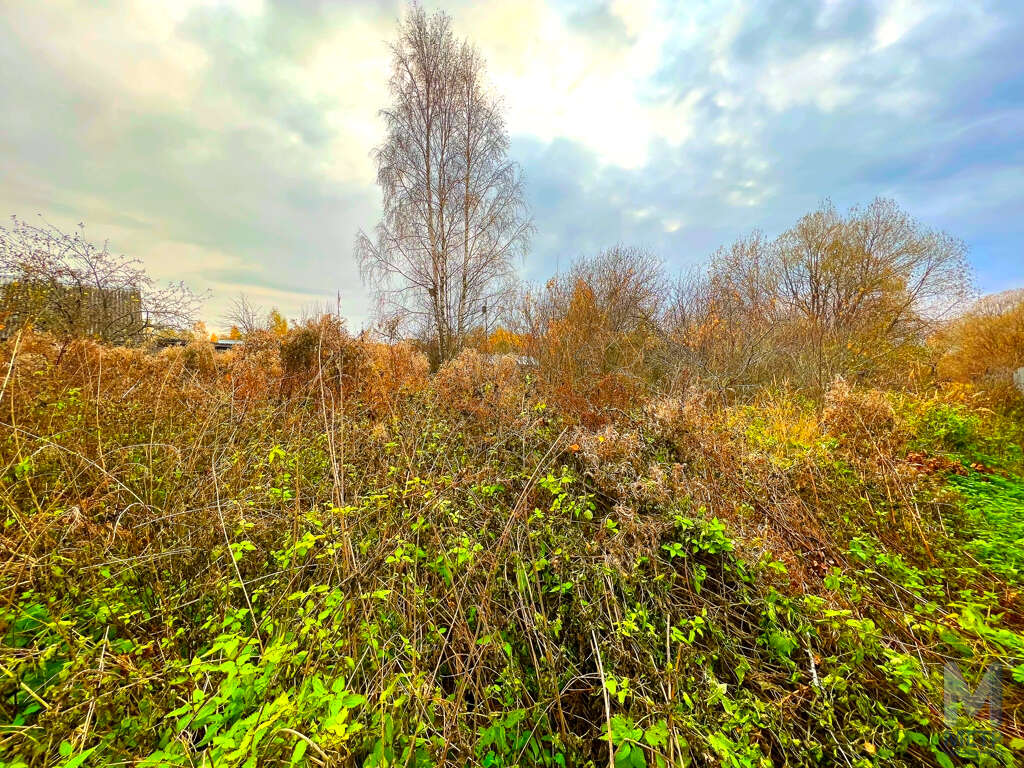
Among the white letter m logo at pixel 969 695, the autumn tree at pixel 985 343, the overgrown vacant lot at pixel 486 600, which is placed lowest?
the white letter m logo at pixel 969 695

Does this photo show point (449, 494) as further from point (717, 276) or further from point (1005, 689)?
point (717, 276)

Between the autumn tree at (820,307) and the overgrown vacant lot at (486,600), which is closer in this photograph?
the overgrown vacant lot at (486,600)

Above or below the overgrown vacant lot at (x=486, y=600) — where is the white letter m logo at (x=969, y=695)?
below

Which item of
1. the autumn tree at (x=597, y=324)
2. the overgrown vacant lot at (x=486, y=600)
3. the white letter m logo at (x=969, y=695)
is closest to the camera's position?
the overgrown vacant lot at (x=486, y=600)

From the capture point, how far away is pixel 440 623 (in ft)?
6.02

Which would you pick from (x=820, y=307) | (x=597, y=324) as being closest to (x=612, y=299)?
(x=597, y=324)

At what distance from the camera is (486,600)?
1677 mm

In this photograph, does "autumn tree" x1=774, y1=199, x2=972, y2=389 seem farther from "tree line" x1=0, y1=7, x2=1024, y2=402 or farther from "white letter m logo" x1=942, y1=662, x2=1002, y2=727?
"white letter m logo" x1=942, y1=662, x2=1002, y2=727

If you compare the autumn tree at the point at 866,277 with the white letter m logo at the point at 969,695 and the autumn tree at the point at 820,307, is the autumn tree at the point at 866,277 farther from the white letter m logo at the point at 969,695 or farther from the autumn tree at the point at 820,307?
the white letter m logo at the point at 969,695

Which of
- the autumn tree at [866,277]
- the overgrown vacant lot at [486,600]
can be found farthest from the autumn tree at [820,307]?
the overgrown vacant lot at [486,600]

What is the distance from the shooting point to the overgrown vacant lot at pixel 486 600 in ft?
4.14

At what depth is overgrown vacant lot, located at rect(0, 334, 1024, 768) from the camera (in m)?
1.26

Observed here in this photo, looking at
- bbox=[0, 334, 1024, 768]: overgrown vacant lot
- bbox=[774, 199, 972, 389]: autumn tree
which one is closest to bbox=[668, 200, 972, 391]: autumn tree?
bbox=[774, 199, 972, 389]: autumn tree

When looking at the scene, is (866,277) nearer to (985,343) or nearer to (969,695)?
(985,343)
